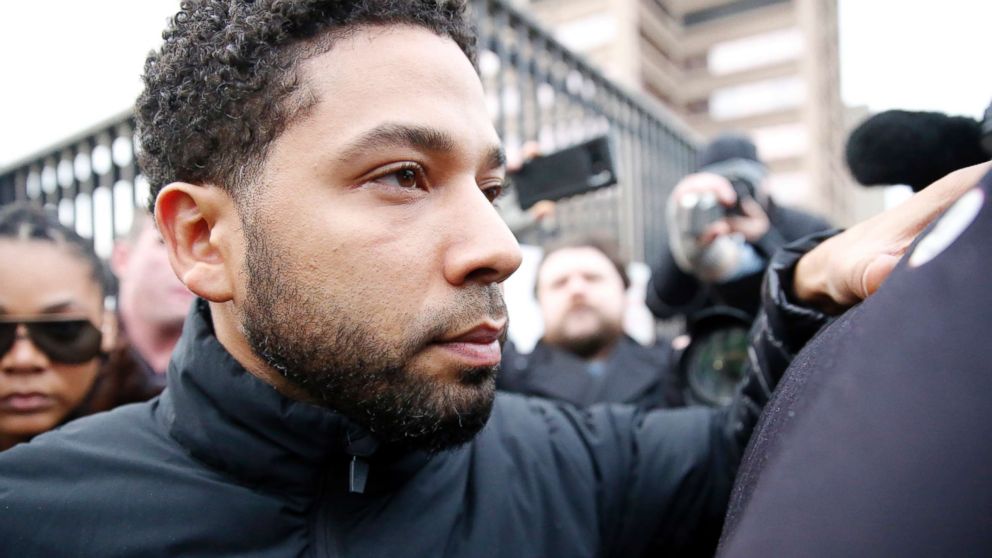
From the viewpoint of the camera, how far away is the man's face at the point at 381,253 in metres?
1.18

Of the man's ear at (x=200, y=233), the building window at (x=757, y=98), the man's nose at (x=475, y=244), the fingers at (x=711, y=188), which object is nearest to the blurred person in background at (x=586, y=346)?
the fingers at (x=711, y=188)

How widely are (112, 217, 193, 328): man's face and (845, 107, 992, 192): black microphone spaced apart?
2.10m

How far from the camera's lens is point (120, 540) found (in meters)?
1.15

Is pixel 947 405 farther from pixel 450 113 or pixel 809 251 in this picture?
pixel 450 113

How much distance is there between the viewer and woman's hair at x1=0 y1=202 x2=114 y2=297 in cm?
214

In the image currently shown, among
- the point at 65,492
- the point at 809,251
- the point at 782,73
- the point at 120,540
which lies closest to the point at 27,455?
the point at 65,492

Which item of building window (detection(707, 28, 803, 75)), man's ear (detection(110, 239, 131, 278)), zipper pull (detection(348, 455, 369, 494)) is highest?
building window (detection(707, 28, 803, 75))

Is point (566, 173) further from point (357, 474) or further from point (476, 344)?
point (357, 474)

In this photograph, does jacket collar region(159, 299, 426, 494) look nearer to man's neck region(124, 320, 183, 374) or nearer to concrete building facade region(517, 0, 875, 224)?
man's neck region(124, 320, 183, 374)

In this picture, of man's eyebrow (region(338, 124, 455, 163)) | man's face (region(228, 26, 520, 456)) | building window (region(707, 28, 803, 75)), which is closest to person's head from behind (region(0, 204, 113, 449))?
man's face (region(228, 26, 520, 456))

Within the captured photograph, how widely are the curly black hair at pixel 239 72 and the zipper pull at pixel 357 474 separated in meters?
0.51

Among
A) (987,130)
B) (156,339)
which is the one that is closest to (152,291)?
(156,339)

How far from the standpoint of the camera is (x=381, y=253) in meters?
1.18

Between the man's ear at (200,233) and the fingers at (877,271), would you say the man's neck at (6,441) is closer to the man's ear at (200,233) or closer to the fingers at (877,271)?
the man's ear at (200,233)
